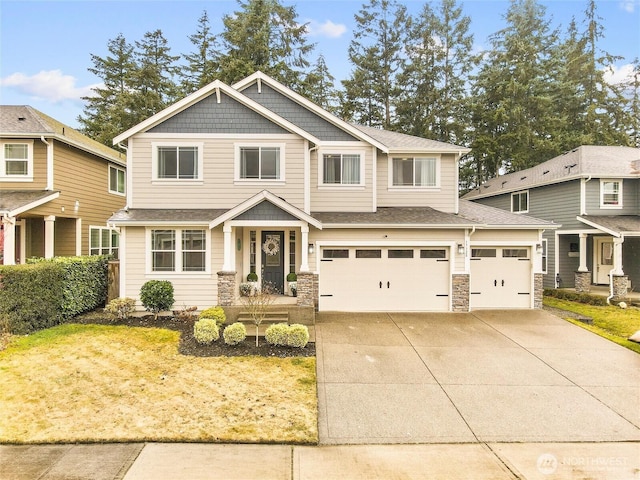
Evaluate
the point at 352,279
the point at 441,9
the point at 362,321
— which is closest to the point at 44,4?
the point at 352,279

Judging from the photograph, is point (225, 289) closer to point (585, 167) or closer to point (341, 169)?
point (341, 169)

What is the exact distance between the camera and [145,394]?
5.84 meters

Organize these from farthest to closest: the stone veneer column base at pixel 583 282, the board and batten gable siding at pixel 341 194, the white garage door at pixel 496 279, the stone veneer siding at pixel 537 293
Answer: the stone veneer column base at pixel 583 282, the board and batten gable siding at pixel 341 194, the white garage door at pixel 496 279, the stone veneer siding at pixel 537 293

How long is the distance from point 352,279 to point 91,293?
8.59m

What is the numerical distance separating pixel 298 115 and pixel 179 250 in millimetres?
6631

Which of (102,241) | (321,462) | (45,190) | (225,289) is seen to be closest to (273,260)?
(225,289)

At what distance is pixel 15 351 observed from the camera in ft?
24.7

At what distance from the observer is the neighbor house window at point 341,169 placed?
12734 mm

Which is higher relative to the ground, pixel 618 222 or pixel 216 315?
pixel 618 222

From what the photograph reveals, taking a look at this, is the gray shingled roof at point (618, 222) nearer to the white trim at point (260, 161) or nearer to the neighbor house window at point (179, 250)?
the white trim at point (260, 161)

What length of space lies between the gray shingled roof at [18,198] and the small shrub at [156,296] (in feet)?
17.7

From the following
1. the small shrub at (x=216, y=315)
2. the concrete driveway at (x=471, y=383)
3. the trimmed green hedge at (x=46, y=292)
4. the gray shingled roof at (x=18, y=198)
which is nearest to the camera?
the concrete driveway at (x=471, y=383)

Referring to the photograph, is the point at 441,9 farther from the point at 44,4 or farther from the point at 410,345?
the point at 410,345

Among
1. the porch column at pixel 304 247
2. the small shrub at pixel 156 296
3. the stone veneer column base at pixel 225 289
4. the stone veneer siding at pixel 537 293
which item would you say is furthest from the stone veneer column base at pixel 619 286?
the small shrub at pixel 156 296
